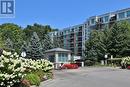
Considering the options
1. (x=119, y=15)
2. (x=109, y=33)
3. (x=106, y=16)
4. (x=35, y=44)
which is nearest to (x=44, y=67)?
(x=35, y=44)

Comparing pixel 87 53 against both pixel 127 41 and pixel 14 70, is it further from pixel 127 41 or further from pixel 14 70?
pixel 14 70

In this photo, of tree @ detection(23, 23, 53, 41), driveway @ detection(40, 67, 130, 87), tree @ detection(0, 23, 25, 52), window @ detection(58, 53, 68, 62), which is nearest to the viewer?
driveway @ detection(40, 67, 130, 87)

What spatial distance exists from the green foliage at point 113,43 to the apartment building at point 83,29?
1630 inches

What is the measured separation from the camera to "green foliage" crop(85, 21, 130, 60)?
298ft

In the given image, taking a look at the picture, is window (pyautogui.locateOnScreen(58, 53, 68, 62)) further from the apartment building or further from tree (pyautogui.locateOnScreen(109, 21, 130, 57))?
the apartment building

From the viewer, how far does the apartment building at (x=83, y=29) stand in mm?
143575

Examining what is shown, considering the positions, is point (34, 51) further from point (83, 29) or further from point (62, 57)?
point (83, 29)

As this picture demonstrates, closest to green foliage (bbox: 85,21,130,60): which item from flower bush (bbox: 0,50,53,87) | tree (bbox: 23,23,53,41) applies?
tree (bbox: 23,23,53,41)

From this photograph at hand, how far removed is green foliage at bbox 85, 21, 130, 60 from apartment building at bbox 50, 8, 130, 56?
41.4m

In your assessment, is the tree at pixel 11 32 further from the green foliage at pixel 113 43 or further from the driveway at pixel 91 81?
the driveway at pixel 91 81

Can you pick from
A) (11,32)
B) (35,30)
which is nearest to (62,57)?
(11,32)

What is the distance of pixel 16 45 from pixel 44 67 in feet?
231

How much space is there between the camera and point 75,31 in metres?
187

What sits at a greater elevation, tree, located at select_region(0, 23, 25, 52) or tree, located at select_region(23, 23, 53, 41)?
tree, located at select_region(23, 23, 53, 41)
